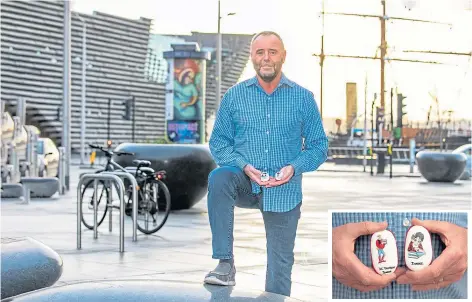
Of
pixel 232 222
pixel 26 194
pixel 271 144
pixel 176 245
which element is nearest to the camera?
pixel 232 222

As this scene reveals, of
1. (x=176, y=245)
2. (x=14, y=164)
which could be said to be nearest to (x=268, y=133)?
(x=176, y=245)

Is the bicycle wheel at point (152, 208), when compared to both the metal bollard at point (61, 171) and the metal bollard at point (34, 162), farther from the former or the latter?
the metal bollard at point (34, 162)

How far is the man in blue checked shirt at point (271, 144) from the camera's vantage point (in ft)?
16.1

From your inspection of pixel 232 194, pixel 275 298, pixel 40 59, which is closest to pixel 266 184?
pixel 232 194

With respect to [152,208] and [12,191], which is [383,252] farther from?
[12,191]

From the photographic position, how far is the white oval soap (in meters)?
4.42

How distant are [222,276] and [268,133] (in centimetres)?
89

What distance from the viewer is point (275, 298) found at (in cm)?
395

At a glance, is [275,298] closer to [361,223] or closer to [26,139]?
[361,223]

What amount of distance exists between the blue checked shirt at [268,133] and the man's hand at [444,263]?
0.73 metres

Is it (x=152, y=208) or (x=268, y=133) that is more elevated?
(x=268, y=133)

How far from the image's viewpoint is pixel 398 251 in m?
4.51

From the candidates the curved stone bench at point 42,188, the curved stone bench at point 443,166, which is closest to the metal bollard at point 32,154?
the curved stone bench at point 42,188

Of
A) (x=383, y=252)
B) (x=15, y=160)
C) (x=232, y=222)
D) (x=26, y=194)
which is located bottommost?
(x=26, y=194)
